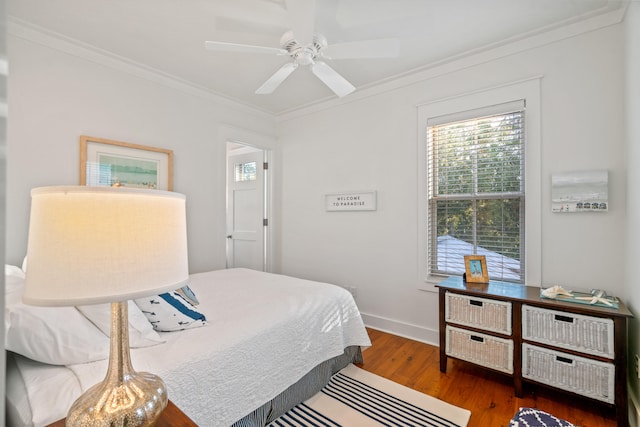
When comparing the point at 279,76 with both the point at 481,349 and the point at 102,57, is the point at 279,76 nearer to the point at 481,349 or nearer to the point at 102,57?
the point at 102,57

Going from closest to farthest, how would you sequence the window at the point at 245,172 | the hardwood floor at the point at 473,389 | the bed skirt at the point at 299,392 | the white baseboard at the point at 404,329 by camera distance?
the bed skirt at the point at 299,392
the hardwood floor at the point at 473,389
the white baseboard at the point at 404,329
the window at the point at 245,172

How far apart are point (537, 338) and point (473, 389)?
1.86ft

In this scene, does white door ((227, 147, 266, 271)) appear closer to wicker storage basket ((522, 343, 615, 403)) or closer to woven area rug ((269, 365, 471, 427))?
woven area rug ((269, 365, 471, 427))

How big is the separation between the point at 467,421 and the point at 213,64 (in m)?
3.38

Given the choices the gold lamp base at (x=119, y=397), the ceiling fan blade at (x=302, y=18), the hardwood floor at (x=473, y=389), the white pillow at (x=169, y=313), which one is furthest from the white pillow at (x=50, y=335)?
the hardwood floor at (x=473, y=389)

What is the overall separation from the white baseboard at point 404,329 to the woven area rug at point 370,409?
32.8 inches

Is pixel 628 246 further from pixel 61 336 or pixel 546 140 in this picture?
pixel 61 336

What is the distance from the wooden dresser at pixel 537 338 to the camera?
5.65ft

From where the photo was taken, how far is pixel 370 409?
1891 mm

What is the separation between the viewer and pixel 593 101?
2.14m

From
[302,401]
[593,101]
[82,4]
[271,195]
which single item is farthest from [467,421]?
[82,4]

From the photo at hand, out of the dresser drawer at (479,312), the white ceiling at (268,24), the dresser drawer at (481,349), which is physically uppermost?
the white ceiling at (268,24)

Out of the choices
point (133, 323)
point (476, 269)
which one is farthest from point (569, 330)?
point (133, 323)

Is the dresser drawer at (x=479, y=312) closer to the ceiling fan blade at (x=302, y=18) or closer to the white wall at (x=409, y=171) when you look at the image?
the white wall at (x=409, y=171)
